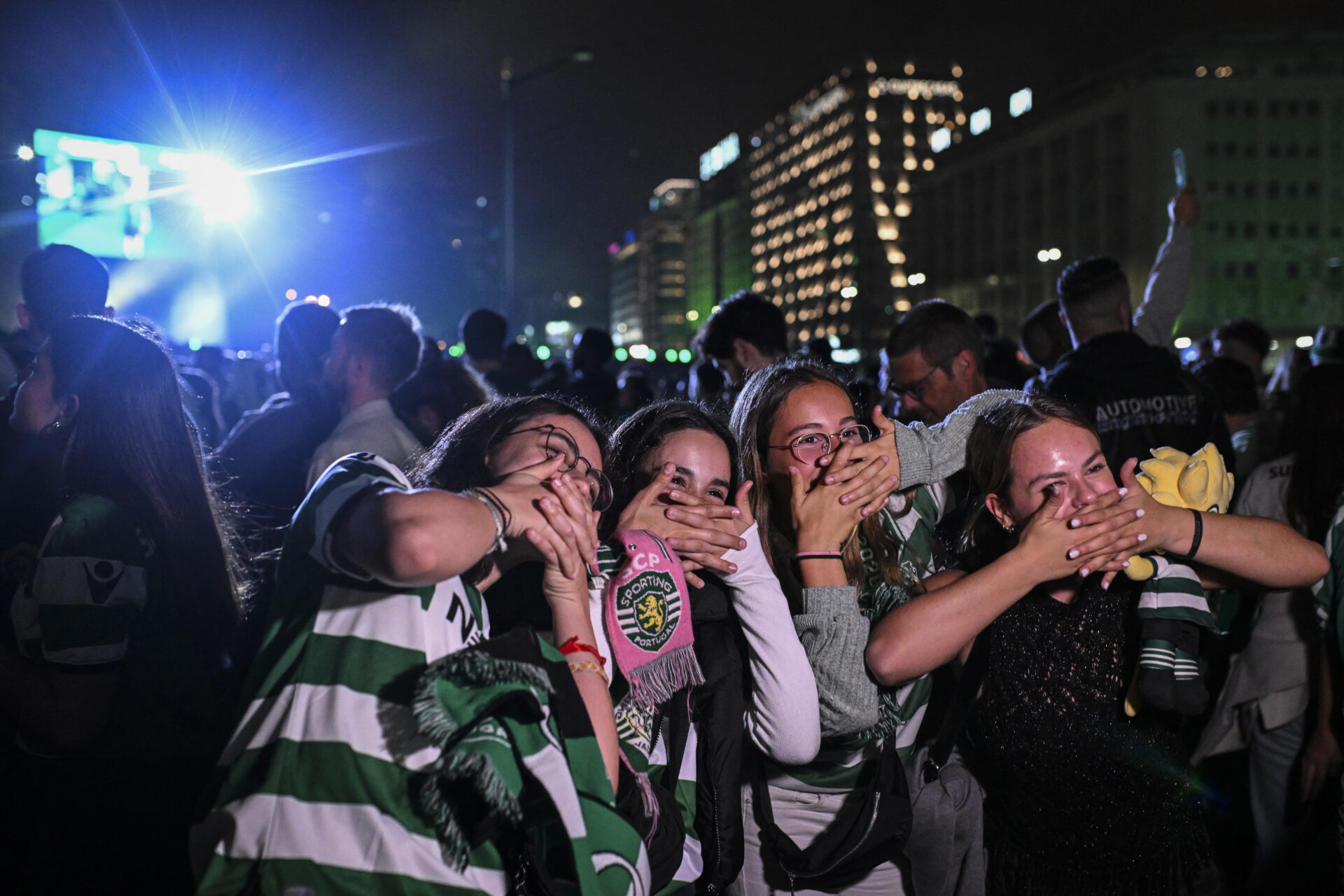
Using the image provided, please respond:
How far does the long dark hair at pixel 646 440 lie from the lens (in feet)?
8.55

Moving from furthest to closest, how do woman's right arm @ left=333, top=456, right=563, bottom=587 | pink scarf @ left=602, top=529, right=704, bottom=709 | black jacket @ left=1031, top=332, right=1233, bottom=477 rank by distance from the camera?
black jacket @ left=1031, top=332, right=1233, bottom=477 < pink scarf @ left=602, top=529, right=704, bottom=709 < woman's right arm @ left=333, top=456, right=563, bottom=587

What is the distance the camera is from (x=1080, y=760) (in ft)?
7.98

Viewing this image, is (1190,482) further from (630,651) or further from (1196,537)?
(630,651)

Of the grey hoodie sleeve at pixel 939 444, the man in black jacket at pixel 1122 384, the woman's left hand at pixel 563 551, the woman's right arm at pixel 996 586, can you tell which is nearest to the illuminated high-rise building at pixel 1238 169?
the man in black jacket at pixel 1122 384

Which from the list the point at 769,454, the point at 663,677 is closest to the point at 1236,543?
the point at 769,454

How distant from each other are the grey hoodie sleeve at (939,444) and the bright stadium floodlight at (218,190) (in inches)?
488

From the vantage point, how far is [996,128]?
323ft

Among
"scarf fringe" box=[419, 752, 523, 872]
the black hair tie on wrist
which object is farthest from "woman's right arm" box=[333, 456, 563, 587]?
the black hair tie on wrist

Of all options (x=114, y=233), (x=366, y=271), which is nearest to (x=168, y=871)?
(x=114, y=233)

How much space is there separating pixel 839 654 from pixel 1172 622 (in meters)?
0.88

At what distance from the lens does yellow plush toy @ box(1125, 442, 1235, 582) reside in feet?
8.17

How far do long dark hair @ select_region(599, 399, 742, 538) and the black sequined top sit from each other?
Result: 93cm

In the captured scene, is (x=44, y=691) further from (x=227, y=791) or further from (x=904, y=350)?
(x=904, y=350)

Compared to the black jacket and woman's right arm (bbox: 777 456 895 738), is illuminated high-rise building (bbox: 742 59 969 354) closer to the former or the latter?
the black jacket
